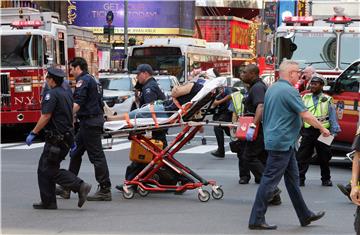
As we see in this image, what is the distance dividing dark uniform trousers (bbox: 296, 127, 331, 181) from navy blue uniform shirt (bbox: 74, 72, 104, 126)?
Answer: 11.4ft

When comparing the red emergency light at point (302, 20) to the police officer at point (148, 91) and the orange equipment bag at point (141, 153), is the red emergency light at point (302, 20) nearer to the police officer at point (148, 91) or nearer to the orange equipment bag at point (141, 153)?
the police officer at point (148, 91)

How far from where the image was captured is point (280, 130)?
877 centimetres

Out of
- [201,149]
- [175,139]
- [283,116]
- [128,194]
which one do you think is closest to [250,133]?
[175,139]

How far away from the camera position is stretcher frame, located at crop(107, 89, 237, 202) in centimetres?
1071

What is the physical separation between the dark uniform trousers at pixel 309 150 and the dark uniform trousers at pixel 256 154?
1361 millimetres

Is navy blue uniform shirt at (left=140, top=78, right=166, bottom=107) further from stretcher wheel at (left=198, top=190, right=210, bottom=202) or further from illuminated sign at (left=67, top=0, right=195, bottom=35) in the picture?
illuminated sign at (left=67, top=0, right=195, bottom=35)

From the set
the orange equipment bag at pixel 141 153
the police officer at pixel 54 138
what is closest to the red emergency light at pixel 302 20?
the orange equipment bag at pixel 141 153

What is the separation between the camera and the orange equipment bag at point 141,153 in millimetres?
11195

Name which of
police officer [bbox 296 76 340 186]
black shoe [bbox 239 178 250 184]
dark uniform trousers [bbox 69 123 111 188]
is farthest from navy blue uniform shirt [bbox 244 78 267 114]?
dark uniform trousers [bbox 69 123 111 188]

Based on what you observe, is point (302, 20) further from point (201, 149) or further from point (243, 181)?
point (243, 181)

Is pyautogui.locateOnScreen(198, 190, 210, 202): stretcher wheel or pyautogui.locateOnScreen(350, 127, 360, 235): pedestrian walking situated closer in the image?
pyautogui.locateOnScreen(350, 127, 360, 235): pedestrian walking

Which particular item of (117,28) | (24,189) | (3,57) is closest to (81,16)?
(117,28)

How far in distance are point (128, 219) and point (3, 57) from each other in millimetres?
12473

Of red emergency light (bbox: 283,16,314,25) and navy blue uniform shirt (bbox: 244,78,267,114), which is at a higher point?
red emergency light (bbox: 283,16,314,25)
